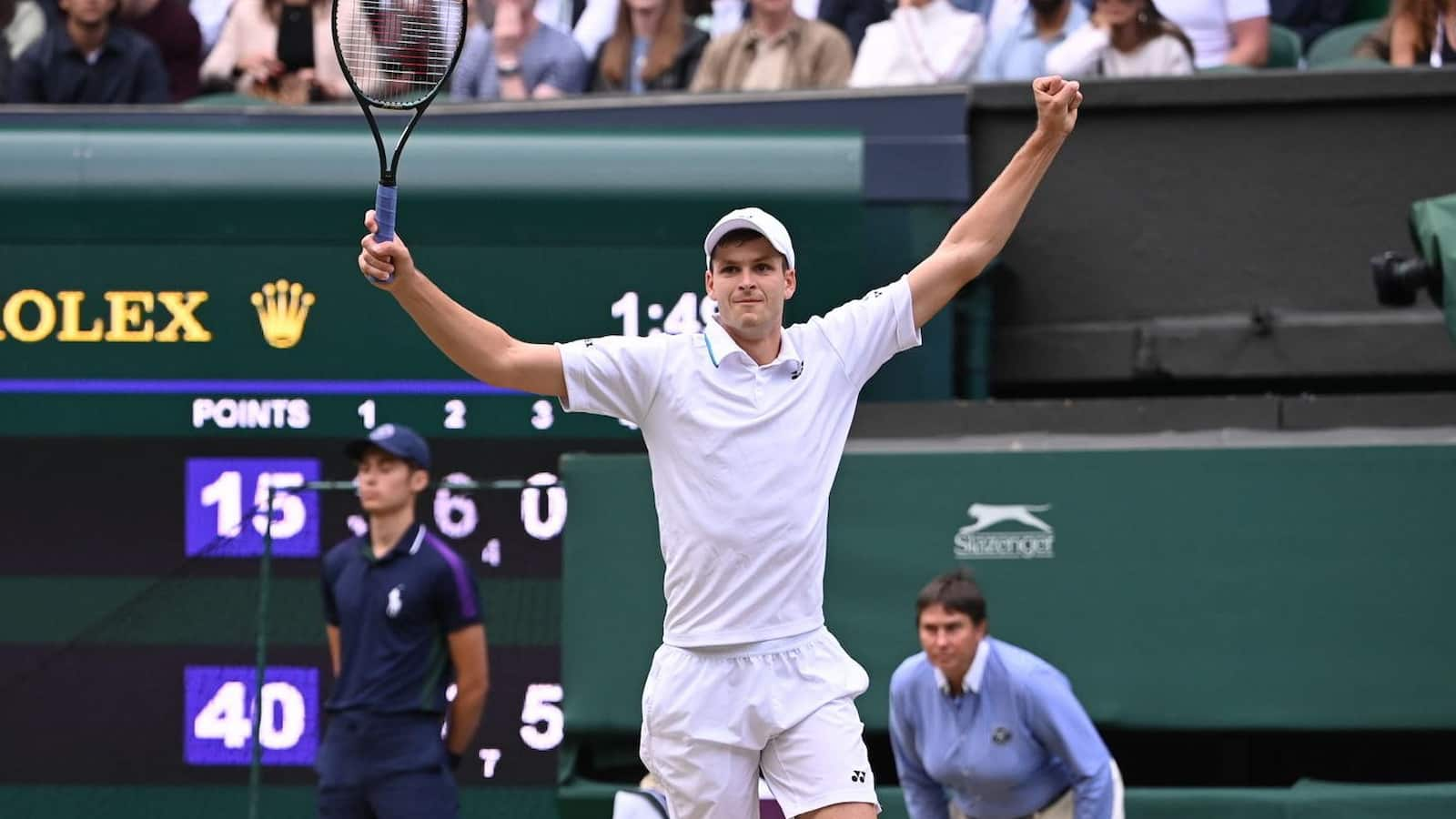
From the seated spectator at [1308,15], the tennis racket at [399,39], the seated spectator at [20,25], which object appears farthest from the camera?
the seated spectator at [20,25]

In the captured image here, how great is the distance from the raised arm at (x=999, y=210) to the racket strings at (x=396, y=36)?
120 centimetres

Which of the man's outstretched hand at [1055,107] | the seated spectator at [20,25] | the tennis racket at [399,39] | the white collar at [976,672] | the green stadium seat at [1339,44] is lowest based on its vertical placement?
the white collar at [976,672]

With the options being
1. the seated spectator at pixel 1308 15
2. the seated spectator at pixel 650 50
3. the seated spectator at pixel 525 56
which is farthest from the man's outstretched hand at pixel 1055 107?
the seated spectator at pixel 1308 15

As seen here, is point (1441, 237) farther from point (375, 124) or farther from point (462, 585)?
point (375, 124)

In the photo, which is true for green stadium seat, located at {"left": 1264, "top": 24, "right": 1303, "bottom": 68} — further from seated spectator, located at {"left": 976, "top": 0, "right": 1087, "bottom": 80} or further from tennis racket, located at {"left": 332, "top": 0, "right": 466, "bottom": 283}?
tennis racket, located at {"left": 332, "top": 0, "right": 466, "bottom": 283}

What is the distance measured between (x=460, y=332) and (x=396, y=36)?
1665 mm

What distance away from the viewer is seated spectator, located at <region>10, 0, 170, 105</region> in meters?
10.2

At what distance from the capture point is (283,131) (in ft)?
29.1

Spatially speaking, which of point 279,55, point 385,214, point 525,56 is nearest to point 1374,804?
point 525,56

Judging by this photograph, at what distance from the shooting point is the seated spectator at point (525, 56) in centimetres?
1018

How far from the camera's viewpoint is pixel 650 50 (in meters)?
10.1

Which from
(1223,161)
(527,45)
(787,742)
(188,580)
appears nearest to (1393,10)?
(1223,161)

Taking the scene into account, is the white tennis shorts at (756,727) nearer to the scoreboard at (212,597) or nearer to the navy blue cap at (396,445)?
the navy blue cap at (396,445)

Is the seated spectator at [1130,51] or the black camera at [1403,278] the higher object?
the seated spectator at [1130,51]
